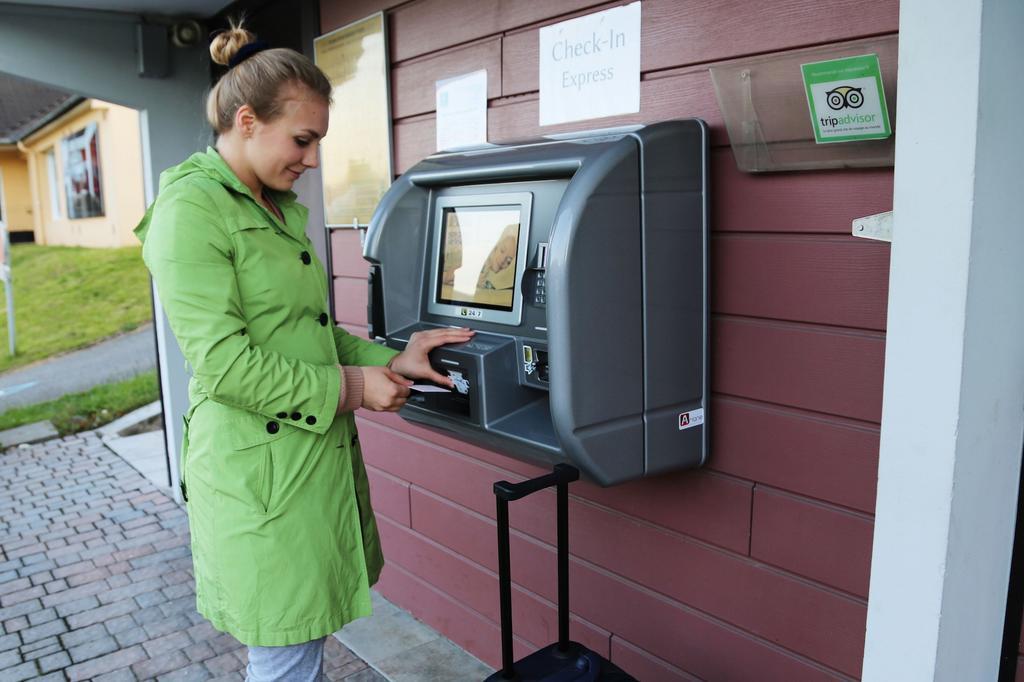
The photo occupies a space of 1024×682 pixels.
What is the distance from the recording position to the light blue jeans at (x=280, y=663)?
1.92 m

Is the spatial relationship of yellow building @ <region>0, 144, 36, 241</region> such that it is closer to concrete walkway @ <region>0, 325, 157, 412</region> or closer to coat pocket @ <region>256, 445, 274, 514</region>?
concrete walkway @ <region>0, 325, 157, 412</region>

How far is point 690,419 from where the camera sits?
1955 millimetres

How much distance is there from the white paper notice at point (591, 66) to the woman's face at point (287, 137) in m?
0.74

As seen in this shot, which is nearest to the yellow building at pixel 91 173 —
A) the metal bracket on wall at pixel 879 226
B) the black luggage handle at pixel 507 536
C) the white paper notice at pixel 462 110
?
the white paper notice at pixel 462 110

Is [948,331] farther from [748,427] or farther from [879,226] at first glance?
[748,427]

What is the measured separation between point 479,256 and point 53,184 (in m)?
24.9

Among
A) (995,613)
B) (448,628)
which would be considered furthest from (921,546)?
(448,628)

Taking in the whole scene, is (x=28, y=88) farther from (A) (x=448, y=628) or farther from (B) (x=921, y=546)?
(B) (x=921, y=546)

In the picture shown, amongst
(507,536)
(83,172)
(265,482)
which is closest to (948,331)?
(507,536)

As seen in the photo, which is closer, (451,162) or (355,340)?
(451,162)

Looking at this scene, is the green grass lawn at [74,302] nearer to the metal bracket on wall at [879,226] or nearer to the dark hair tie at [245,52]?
the dark hair tie at [245,52]

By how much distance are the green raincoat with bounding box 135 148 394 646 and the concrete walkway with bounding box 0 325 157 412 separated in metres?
6.67

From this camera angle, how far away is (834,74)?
1.57 meters

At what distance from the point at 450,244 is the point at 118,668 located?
2260 millimetres
